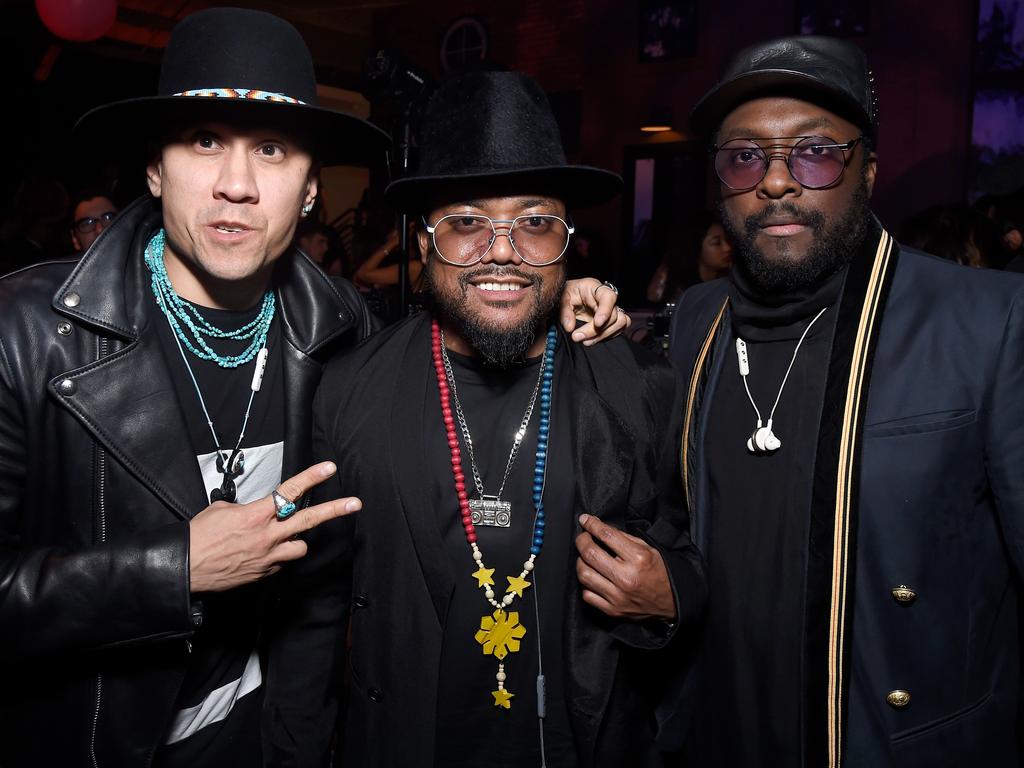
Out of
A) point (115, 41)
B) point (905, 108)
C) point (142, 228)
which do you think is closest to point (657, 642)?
point (142, 228)

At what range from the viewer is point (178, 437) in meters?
1.84

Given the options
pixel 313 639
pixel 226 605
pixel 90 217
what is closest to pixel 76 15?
pixel 90 217

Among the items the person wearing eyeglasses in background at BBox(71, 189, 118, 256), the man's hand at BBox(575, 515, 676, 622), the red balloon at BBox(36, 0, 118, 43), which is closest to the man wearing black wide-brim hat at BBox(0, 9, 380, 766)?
the man's hand at BBox(575, 515, 676, 622)

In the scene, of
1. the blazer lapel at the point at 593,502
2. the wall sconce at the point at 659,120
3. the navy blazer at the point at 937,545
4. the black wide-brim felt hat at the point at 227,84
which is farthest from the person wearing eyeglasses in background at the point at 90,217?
the wall sconce at the point at 659,120

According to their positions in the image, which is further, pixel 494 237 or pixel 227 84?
pixel 494 237

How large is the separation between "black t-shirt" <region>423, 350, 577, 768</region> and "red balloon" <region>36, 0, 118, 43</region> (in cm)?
701

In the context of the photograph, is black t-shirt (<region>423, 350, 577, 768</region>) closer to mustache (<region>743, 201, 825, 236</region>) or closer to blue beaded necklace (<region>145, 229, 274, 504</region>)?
blue beaded necklace (<region>145, 229, 274, 504</region>)

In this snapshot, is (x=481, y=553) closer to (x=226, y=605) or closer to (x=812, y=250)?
(x=226, y=605)

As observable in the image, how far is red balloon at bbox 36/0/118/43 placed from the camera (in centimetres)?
705

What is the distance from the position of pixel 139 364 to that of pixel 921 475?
5.74 ft

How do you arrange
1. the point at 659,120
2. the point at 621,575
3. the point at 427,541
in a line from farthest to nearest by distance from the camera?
the point at 659,120
the point at 427,541
the point at 621,575

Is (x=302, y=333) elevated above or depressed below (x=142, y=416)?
above

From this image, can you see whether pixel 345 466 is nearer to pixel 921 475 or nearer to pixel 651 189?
pixel 921 475

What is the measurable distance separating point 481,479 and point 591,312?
0.54 m
